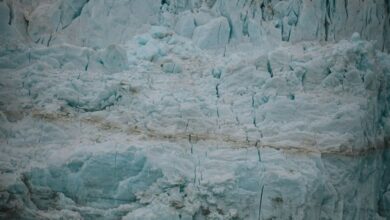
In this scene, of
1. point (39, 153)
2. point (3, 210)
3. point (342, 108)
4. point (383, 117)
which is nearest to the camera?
point (3, 210)

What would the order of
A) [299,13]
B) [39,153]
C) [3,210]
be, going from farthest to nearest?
1. [299,13]
2. [39,153]
3. [3,210]

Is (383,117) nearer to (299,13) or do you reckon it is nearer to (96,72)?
(299,13)

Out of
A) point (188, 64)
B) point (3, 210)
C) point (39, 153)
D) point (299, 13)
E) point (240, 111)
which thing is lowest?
point (3, 210)

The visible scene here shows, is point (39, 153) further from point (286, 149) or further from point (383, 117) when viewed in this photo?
point (383, 117)

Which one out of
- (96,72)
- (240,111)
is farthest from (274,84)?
(96,72)

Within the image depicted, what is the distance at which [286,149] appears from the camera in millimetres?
5527

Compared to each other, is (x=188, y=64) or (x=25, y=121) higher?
(x=188, y=64)

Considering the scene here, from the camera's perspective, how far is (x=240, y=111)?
6004mm

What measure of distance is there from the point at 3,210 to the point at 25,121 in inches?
40.2

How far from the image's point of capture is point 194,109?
19.2ft

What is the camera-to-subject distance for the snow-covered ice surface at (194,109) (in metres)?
5.22

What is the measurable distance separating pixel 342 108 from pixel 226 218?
1887 millimetres

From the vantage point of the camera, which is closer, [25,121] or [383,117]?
[25,121]

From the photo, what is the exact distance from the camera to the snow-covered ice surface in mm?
5219
